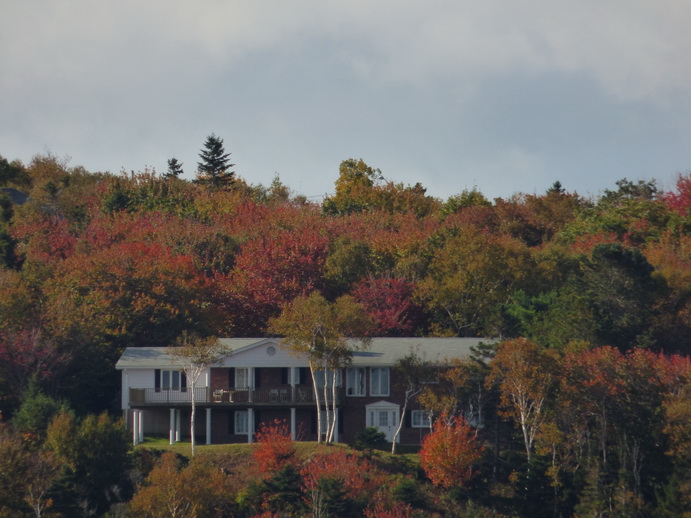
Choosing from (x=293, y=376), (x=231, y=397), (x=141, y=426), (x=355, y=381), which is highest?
(x=293, y=376)

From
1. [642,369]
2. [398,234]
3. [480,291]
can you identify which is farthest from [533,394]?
[398,234]

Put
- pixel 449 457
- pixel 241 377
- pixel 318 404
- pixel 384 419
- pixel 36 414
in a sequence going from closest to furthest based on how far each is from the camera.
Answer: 1. pixel 449 457
2. pixel 36 414
3. pixel 318 404
4. pixel 384 419
5. pixel 241 377

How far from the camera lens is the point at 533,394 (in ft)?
171

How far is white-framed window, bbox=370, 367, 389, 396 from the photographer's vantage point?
5822 cm

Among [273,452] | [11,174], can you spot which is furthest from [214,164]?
[273,452]

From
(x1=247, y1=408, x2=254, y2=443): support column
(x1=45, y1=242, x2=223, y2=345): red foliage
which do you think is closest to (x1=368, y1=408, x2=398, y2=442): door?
(x1=247, y1=408, x2=254, y2=443): support column

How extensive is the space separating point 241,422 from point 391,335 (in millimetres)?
15073

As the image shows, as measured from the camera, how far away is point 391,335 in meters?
70.4

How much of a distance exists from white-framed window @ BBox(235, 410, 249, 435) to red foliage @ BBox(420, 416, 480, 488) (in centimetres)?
1070

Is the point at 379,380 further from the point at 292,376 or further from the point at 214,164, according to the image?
the point at 214,164

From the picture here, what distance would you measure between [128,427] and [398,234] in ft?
101

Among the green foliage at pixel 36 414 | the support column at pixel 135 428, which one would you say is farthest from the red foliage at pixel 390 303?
the green foliage at pixel 36 414

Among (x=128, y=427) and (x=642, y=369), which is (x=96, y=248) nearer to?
(x=128, y=427)

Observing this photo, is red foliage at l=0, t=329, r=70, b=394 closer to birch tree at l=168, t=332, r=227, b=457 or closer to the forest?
the forest
